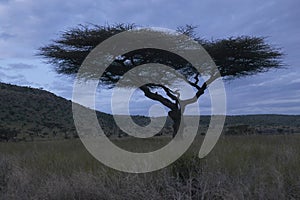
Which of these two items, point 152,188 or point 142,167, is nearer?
point 152,188

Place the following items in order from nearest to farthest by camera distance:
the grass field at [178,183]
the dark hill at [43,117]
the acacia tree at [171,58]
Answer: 1. the grass field at [178,183]
2. the acacia tree at [171,58]
3. the dark hill at [43,117]

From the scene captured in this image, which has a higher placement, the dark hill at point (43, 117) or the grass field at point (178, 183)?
the dark hill at point (43, 117)

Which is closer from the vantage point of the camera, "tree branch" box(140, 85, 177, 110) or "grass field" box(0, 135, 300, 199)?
"grass field" box(0, 135, 300, 199)

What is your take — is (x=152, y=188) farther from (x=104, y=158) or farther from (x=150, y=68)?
(x=150, y=68)

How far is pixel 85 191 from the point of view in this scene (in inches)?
257

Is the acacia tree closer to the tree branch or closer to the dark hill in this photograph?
the tree branch

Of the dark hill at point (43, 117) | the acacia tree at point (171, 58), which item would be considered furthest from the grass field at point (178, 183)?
the dark hill at point (43, 117)

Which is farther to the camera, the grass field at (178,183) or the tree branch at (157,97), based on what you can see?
the tree branch at (157,97)

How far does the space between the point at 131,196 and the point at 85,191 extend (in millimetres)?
846

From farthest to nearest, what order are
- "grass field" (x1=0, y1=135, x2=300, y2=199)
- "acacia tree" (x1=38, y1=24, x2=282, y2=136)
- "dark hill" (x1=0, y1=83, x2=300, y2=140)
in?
"dark hill" (x1=0, y1=83, x2=300, y2=140), "acacia tree" (x1=38, y1=24, x2=282, y2=136), "grass field" (x1=0, y1=135, x2=300, y2=199)

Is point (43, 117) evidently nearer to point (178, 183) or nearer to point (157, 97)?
point (157, 97)

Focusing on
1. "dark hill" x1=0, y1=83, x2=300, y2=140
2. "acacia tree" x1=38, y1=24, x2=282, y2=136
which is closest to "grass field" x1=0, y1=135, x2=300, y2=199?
"acacia tree" x1=38, y1=24, x2=282, y2=136

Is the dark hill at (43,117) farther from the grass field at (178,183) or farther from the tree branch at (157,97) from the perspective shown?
the grass field at (178,183)

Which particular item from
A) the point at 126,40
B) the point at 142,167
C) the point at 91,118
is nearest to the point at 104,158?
the point at 142,167
